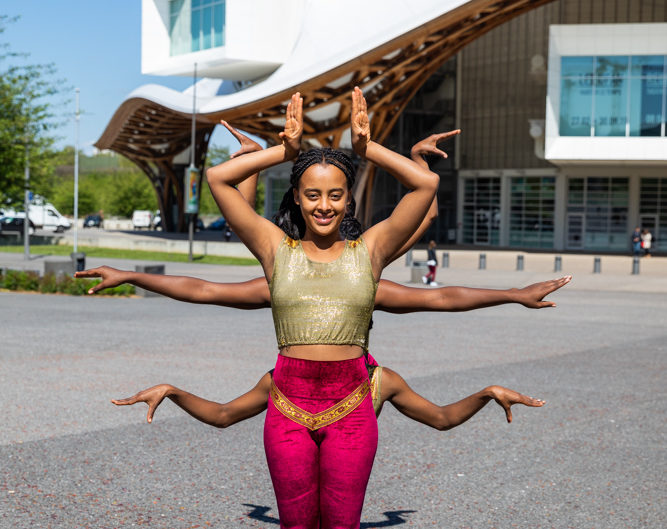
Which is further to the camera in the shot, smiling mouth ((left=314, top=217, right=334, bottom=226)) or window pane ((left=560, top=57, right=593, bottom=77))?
window pane ((left=560, top=57, right=593, bottom=77))

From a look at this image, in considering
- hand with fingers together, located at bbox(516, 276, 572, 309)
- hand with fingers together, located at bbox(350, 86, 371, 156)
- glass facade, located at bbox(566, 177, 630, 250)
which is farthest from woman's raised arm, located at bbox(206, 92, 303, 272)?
glass facade, located at bbox(566, 177, 630, 250)

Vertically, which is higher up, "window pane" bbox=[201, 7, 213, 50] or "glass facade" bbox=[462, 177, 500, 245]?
"window pane" bbox=[201, 7, 213, 50]

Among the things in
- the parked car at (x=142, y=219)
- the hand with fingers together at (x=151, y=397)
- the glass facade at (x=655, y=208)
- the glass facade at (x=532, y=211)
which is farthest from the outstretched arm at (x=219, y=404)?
the parked car at (x=142, y=219)

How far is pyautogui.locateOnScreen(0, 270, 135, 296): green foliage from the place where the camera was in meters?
20.4

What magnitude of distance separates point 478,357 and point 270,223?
8.50 meters

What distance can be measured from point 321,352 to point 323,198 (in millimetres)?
618

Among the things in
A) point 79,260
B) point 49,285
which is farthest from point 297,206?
point 79,260

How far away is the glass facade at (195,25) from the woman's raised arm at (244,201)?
44.5m

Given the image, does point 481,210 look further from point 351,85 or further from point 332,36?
point 351,85

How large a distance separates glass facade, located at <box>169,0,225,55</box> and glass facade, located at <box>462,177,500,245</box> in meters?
21.0

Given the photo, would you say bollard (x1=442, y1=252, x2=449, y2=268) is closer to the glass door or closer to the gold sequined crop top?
the glass door

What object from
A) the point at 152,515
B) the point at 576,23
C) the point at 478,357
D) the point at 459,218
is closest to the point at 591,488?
the point at 152,515

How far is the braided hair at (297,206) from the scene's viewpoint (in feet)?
11.5

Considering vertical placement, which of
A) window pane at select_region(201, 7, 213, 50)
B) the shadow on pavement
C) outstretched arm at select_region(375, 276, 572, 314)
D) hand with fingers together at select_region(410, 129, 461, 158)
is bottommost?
the shadow on pavement
